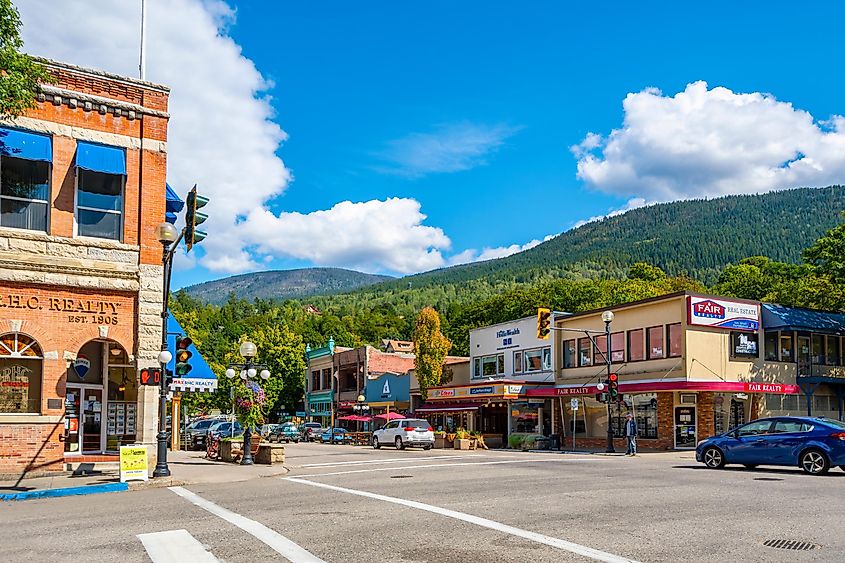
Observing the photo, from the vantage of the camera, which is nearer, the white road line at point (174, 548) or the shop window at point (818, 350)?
the white road line at point (174, 548)

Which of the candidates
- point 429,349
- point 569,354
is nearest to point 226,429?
point 429,349

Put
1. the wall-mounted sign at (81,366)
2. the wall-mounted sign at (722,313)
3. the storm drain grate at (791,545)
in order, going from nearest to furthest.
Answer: the storm drain grate at (791,545), the wall-mounted sign at (81,366), the wall-mounted sign at (722,313)

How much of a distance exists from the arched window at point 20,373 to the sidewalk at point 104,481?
188cm

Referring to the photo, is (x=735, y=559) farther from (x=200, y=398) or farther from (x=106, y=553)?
(x=200, y=398)

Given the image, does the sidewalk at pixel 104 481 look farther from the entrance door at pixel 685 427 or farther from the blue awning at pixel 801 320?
the blue awning at pixel 801 320

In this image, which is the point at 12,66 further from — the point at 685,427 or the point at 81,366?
the point at 685,427

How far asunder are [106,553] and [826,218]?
169 meters

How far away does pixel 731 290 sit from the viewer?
3081 inches

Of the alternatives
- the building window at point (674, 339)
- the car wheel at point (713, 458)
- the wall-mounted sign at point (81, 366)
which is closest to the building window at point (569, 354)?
the building window at point (674, 339)

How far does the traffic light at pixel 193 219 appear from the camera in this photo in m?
18.9

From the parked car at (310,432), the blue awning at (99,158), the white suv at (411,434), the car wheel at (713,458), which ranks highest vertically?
the blue awning at (99,158)

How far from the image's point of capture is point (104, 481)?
1992 cm

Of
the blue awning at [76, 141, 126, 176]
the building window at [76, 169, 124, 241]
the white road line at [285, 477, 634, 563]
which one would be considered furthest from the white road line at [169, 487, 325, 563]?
the blue awning at [76, 141, 126, 176]

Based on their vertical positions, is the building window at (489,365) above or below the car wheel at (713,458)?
above
